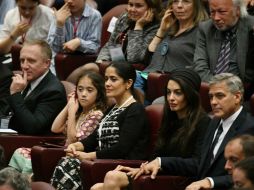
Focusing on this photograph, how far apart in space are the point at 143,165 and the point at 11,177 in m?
1.21

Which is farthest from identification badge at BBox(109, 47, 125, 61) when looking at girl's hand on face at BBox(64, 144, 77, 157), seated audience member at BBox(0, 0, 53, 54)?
girl's hand on face at BBox(64, 144, 77, 157)

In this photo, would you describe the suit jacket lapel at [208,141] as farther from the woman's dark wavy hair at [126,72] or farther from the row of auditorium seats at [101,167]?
the woman's dark wavy hair at [126,72]

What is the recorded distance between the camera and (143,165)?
213 inches

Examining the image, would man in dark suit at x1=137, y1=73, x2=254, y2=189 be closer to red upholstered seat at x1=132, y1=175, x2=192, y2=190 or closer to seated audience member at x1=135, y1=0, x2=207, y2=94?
red upholstered seat at x1=132, y1=175, x2=192, y2=190

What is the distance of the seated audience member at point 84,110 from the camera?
20.4ft

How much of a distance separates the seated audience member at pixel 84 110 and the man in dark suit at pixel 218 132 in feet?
2.97

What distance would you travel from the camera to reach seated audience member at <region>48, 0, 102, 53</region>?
775 centimetres

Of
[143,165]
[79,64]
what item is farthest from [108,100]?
[79,64]

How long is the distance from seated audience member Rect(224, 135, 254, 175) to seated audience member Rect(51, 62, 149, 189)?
99 cm

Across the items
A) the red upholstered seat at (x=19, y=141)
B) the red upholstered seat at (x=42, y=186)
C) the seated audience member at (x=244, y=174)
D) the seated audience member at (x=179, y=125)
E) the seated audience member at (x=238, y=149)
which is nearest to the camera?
the seated audience member at (x=244, y=174)

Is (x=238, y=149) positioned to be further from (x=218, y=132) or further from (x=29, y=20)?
(x=29, y=20)

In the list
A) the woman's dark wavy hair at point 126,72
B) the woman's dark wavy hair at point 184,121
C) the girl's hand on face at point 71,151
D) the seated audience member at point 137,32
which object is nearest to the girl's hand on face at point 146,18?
the seated audience member at point 137,32

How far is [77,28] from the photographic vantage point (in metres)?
7.83

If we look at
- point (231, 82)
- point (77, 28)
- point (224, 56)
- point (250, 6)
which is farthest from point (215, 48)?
point (77, 28)
